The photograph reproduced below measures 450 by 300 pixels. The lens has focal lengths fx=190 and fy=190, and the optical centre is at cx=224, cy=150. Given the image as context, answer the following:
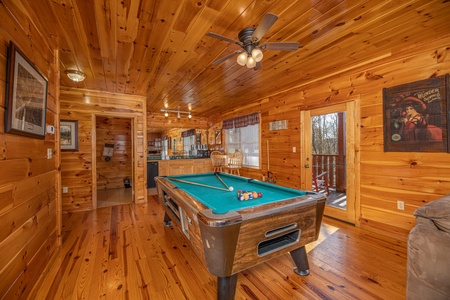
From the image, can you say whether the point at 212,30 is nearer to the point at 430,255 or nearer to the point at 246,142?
the point at 430,255

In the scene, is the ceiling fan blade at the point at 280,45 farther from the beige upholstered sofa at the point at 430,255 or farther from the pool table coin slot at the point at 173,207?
the pool table coin slot at the point at 173,207

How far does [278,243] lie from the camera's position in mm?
1582

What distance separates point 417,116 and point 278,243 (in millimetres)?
2336

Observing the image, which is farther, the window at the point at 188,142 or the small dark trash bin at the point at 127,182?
the window at the point at 188,142

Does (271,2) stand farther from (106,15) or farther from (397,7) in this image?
(106,15)

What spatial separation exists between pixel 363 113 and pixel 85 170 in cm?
511

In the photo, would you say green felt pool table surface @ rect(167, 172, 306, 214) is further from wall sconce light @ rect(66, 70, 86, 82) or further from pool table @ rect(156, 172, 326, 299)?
wall sconce light @ rect(66, 70, 86, 82)

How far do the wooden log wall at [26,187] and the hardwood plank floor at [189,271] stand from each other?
269 mm

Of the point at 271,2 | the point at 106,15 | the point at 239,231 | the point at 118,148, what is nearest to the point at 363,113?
the point at 271,2

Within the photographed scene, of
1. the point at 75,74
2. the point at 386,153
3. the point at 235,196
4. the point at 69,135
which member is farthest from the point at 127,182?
the point at 386,153

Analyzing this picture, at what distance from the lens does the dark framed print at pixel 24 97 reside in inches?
51.6

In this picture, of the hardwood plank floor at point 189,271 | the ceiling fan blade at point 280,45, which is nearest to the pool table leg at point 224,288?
the hardwood plank floor at point 189,271

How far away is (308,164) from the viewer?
3617 mm

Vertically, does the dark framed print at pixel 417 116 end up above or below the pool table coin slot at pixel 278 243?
above
